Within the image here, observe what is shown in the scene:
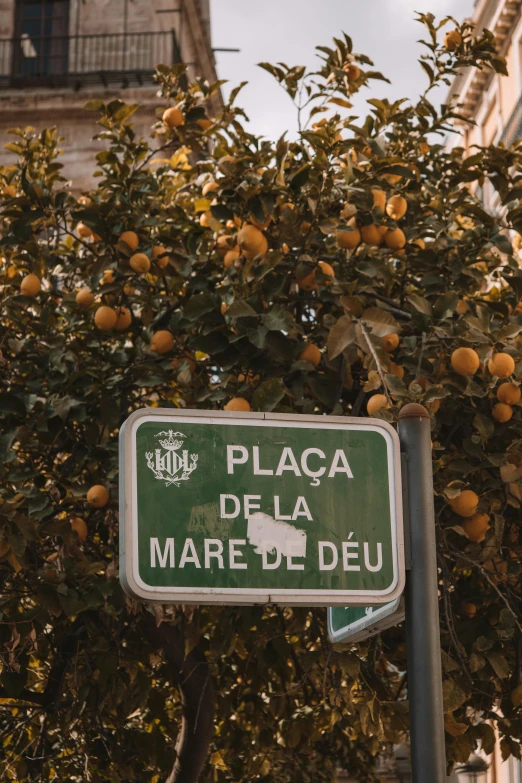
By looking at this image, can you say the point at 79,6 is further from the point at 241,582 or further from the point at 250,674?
the point at 241,582

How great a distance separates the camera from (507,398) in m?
5.09

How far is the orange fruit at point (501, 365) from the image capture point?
4.82 meters

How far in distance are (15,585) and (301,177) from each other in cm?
227

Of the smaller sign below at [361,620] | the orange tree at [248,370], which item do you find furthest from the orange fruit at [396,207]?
the smaller sign below at [361,620]

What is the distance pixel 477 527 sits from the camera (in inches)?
198

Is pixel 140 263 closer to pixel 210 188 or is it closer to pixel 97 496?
pixel 210 188

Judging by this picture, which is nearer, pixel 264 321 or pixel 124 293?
pixel 264 321

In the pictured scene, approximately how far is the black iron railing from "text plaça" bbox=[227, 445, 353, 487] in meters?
16.0

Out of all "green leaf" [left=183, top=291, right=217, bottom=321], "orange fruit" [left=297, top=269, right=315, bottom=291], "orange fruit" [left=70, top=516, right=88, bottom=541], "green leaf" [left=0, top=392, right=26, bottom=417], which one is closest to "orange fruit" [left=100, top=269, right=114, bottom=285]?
"green leaf" [left=0, top=392, right=26, bottom=417]

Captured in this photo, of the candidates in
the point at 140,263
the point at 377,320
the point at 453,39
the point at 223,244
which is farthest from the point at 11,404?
the point at 453,39

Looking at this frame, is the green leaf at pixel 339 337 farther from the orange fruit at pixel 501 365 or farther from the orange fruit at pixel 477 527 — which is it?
the orange fruit at pixel 477 527

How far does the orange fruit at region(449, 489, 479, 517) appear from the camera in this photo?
483cm

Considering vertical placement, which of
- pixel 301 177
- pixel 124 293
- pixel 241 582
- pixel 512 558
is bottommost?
pixel 512 558

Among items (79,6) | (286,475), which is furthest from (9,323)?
(79,6)
